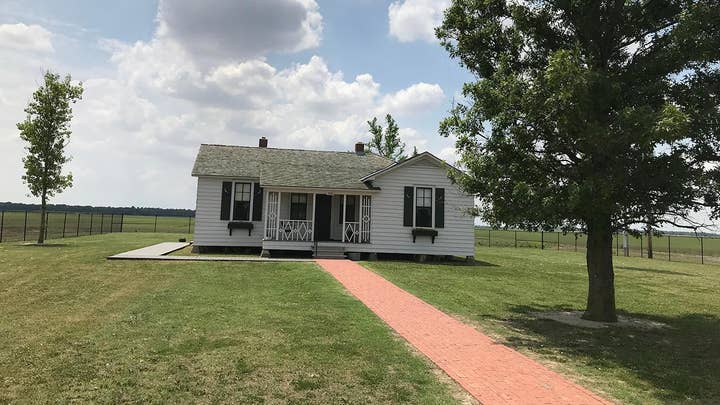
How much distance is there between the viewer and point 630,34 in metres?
9.46

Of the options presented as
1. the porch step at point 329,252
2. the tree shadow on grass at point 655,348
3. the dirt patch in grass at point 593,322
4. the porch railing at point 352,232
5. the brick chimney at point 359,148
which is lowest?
the tree shadow on grass at point 655,348

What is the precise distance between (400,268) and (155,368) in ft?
40.2

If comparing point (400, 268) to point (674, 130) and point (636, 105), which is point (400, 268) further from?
point (674, 130)

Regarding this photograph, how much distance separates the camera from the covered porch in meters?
20.1

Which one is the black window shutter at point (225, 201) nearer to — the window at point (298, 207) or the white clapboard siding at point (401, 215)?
the window at point (298, 207)

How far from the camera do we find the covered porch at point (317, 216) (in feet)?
66.1

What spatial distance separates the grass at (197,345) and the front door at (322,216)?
9.17 meters

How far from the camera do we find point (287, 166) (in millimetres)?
21719

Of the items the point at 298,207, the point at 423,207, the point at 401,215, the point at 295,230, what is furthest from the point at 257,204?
the point at 423,207

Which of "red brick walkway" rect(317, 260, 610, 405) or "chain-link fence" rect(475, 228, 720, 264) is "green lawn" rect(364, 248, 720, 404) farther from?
"chain-link fence" rect(475, 228, 720, 264)

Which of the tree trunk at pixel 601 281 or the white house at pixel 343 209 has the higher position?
the white house at pixel 343 209

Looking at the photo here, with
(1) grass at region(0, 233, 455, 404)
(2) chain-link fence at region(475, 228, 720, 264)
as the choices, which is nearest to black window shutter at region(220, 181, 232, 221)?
(1) grass at region(0, 233, 455, 404)

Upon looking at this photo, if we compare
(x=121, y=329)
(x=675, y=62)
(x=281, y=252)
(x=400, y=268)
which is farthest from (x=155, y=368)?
(x=281, y=252)

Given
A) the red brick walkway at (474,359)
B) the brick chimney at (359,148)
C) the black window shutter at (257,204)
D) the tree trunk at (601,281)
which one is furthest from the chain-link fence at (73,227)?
the tree trunk at (601,281)
